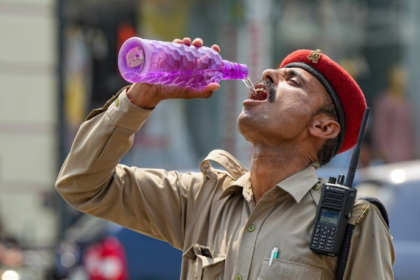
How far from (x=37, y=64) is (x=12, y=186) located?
65.8 inches

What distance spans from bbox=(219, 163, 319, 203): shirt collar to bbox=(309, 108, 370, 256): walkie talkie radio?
4.6 inches

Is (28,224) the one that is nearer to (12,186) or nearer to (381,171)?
(12,186)

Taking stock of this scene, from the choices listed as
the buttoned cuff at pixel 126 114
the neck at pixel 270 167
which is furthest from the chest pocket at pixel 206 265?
the buttoned cuff at pixel 126 114

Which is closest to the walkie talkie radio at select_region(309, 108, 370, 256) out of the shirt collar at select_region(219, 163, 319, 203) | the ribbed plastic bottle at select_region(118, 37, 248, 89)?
the shirt collar at select_region(219, 163, 319, 203)

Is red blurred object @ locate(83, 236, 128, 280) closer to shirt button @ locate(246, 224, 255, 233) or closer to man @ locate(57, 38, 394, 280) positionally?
man @ locate(57, 38, 394, 280)

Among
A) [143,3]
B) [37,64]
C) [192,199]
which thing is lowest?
[192,199]

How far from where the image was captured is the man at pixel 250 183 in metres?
3.13

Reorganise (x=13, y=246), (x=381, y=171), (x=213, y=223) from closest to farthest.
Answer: (x=213, y=223), (x=381, y=171), (x=13, y=246)

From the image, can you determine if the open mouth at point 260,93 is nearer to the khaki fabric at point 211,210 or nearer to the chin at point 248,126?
the chin at point 248,126

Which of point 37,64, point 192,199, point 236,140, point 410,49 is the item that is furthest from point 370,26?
point 192,199

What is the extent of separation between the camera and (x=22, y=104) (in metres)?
12.0

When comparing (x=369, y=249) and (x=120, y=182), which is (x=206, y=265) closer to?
(x=120, y=182)

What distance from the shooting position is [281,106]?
3.34 meters

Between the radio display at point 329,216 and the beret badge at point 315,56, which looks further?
the beret badge at point 315,56
